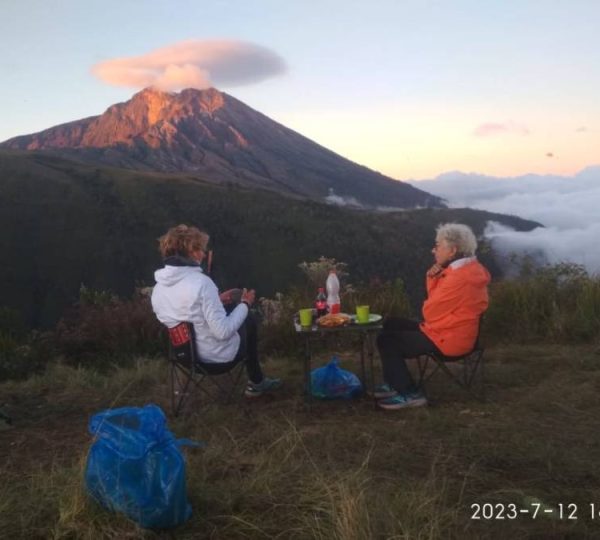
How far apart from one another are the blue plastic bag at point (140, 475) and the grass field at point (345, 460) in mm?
61

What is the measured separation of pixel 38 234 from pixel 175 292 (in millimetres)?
48854

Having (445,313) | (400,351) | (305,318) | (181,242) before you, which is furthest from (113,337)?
(445,313)

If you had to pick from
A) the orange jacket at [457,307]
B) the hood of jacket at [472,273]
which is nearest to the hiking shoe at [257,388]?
the orange jacket at [457,307]

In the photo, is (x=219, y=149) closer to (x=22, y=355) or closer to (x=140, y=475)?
(x=22, y=355)

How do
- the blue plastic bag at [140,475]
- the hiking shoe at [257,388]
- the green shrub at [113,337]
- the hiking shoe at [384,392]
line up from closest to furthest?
1. the blue plastic bag at [140,475]
2. the hiking shoe at [384,392]
3. the hiking shoe at [257,388]
4. the green shrub at [113,337]

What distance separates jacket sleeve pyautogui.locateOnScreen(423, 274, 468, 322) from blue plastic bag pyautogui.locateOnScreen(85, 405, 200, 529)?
2.24m

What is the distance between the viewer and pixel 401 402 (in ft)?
14.5

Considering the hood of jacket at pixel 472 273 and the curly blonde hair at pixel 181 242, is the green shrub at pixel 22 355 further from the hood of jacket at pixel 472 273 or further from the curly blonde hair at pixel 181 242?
the hood of jacket at pixel 472 273

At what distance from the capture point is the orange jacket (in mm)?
4242

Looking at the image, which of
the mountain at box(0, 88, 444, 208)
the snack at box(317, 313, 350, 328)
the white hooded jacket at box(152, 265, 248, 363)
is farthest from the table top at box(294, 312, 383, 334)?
the mountain at box(0, 88, 444, 208)

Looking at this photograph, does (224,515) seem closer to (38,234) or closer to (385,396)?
(385,396)

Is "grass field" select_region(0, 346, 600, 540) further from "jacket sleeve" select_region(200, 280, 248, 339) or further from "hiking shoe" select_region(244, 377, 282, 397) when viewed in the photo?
"jacket sleeve" select_region(200, 280, 248, 339)

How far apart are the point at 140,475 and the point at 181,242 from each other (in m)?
2.00

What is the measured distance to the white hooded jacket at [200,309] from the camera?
4.12m
